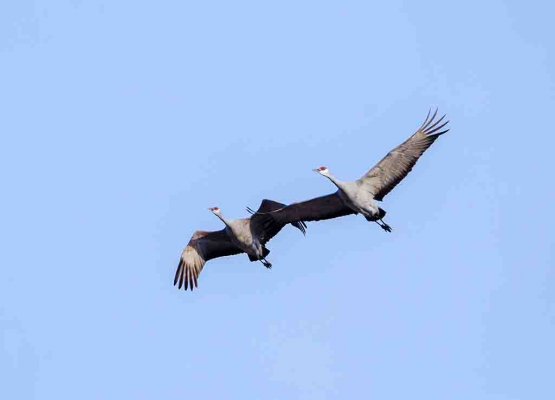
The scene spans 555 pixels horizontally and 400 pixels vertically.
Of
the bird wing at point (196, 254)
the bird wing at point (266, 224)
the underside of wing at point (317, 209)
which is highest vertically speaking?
the underside of wing at point (317, 209)

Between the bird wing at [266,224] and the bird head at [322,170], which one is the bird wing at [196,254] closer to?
the bird wing at [266,224]

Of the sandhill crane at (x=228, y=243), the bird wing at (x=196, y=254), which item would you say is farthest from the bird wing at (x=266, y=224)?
the bird wing at (x=196, y=254)

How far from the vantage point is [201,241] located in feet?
147

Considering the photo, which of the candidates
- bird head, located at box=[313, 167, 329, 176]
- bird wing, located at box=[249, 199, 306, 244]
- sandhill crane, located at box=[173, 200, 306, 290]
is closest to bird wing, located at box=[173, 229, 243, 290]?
sandhill crane, located at box=[173, 200, 306, 290]

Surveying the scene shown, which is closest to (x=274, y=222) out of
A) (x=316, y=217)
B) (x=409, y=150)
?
(x=316, y=217)

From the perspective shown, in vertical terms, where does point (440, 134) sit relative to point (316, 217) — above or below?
above

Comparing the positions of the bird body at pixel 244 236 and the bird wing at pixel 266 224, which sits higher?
the bird wing at pixel 266 224

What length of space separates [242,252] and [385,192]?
4.93 m

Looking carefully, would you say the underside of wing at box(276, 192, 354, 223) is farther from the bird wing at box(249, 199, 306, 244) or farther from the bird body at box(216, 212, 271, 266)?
the bird body at box(216, 212, 271, 266)

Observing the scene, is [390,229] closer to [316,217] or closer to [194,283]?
[316,217]

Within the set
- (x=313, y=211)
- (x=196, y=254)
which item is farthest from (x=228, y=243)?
(x=313, y=211)

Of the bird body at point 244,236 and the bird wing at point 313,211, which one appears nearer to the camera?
the bird wing at point 313,211

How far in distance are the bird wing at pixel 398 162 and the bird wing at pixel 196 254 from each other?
491cm

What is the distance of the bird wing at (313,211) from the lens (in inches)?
1657
